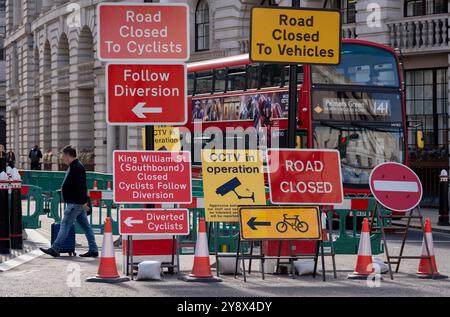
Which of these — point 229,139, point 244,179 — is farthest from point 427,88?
point 244,179

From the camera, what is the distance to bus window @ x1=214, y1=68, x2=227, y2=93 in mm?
28016

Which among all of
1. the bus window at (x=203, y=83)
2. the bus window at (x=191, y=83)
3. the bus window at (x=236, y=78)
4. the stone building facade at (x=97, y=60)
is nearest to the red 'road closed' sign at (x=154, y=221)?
the stone building facade at (x=97, y=60)

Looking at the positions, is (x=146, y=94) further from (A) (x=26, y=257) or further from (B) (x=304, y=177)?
(A) (x=26, y=257)

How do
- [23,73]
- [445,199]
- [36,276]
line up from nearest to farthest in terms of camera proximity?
[36,276] → [445,199] → [23,73]

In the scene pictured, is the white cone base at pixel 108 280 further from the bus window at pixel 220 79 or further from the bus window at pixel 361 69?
the bus window at pixel 220 79

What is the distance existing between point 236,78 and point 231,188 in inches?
523

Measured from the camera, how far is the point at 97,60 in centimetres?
5041

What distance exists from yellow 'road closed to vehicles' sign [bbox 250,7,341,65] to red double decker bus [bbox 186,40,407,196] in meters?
9.94

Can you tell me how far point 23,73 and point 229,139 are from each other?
4013 centimetres

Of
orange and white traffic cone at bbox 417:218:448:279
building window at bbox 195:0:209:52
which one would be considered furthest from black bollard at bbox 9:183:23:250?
building window at bbox 195:0:209:52

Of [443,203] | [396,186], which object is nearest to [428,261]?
[396,186]
